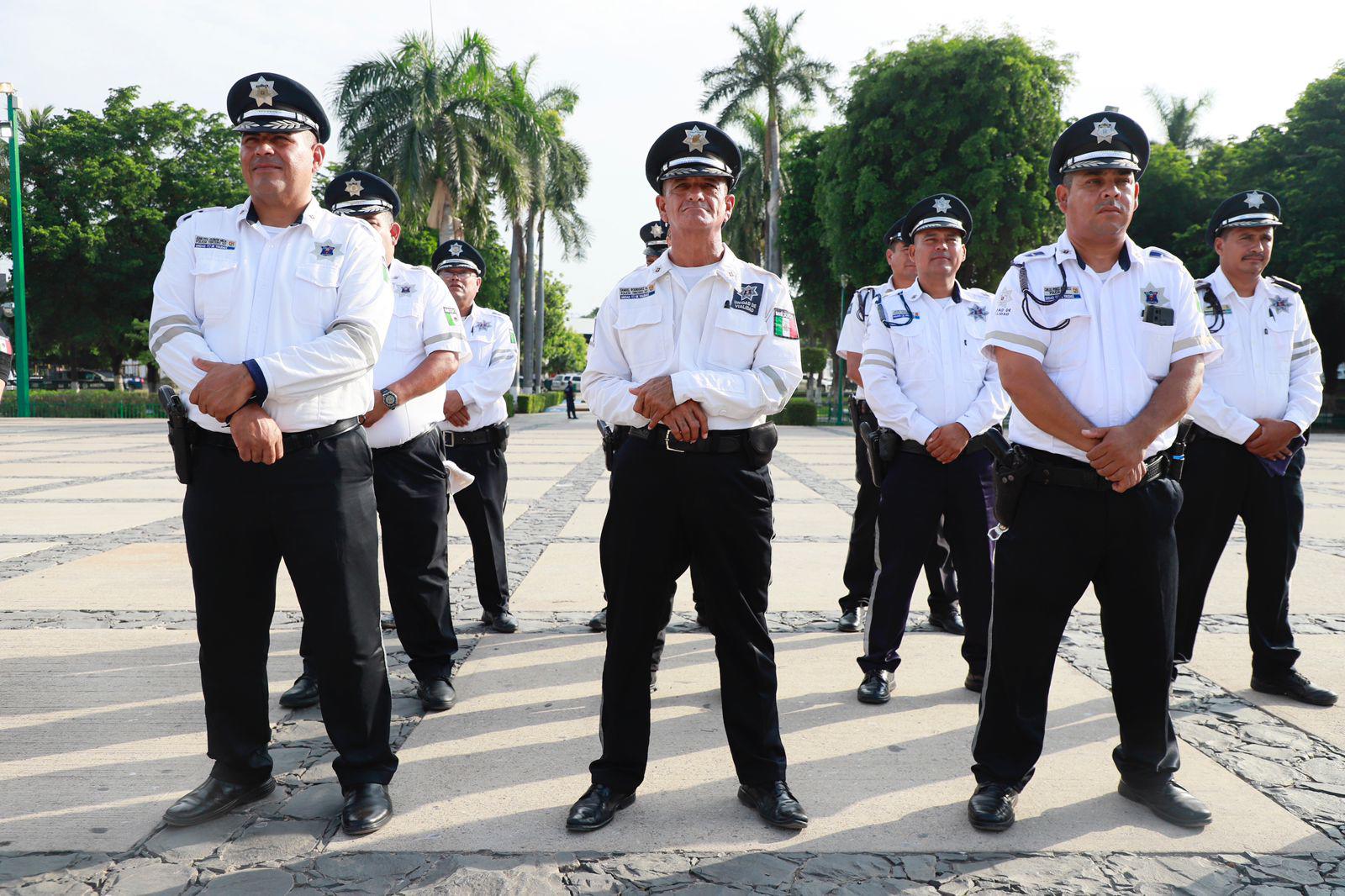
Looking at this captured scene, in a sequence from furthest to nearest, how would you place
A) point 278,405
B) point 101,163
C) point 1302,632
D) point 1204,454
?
1. point 101,163
2. point 1302,632
3. point 1204,454
4. point 278,405

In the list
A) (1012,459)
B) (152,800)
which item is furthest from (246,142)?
(1012,459)

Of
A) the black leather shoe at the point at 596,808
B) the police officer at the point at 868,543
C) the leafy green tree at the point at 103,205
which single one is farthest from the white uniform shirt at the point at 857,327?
the leafy green tree at the point at 103,205

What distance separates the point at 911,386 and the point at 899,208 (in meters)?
23.9

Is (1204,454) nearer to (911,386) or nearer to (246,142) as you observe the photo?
(911,386)

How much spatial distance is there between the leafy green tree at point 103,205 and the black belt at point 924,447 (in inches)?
1540

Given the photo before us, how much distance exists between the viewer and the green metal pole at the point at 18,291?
26.2 m

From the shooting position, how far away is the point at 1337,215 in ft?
93.3

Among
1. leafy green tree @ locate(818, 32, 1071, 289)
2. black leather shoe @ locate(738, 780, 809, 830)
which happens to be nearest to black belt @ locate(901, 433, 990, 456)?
black leather shoe @ locate(738, 780, 809, 830)

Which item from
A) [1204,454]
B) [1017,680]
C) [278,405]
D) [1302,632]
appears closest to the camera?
[278,405]

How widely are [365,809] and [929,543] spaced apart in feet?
8.58

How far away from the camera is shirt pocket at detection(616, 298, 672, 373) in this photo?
10.5 ft

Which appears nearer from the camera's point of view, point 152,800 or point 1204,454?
point 152,800

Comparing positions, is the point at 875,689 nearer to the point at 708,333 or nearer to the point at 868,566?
the point at 868,566

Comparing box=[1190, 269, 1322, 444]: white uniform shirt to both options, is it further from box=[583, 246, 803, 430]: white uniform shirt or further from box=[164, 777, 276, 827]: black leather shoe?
box=[164, 777, 276, 827]: black leather shoe
